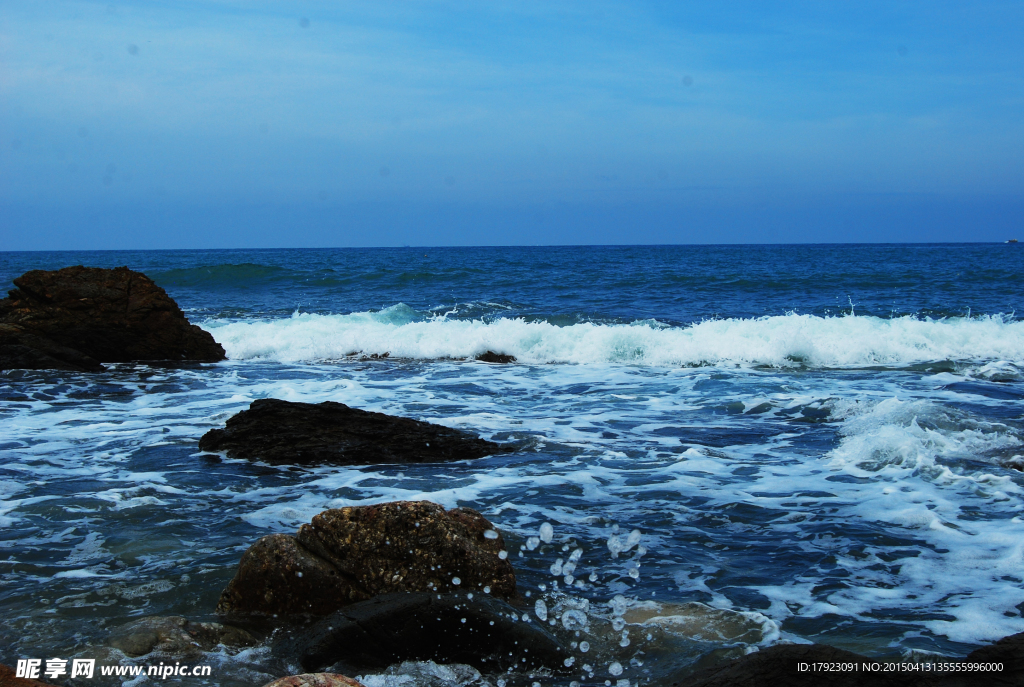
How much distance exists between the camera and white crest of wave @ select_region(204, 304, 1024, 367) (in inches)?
562

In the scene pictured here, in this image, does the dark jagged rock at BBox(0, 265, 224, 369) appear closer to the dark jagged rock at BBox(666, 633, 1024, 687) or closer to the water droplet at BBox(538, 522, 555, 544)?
the water droplet at BBox(538, 522, 555, 544)

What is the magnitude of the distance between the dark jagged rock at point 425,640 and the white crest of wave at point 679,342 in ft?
35.1

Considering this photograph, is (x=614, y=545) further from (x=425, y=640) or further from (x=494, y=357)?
(x=494, y=357)

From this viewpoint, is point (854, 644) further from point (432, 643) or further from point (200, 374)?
point (200, 374)

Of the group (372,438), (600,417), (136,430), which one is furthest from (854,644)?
(136,430)

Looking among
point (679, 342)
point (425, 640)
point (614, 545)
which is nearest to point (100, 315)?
point (679, 342)

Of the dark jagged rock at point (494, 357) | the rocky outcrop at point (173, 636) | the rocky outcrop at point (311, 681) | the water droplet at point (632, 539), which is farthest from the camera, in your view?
the dark jagged rock at point (494, 357)

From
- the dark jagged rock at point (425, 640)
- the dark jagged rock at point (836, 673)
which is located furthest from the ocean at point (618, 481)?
the dark jagged rock at point (836, 673)

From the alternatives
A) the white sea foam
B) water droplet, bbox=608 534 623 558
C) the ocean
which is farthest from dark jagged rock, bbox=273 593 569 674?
the white sea foam

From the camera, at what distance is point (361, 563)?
13.9 feet

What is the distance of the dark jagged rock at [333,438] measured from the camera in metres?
7.30

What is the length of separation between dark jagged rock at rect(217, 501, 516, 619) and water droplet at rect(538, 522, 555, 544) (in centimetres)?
95

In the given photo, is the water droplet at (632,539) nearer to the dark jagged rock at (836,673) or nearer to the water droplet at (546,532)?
the water droplet at (546,532)

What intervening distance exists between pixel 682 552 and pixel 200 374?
30.8ft
